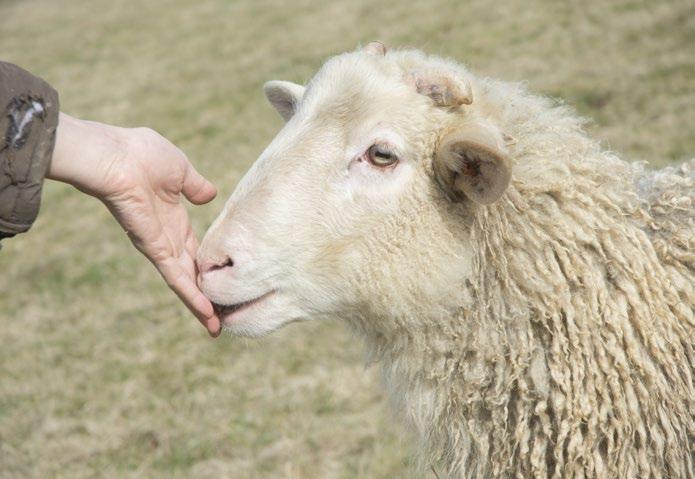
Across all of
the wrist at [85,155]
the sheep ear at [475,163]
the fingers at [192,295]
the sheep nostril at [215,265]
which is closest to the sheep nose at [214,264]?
the sheep nostril at [215,265]

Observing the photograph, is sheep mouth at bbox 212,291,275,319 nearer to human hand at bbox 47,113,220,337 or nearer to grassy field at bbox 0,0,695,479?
human hand at bbox 47,113,220,337

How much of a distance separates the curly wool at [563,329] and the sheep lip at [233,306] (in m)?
0.36

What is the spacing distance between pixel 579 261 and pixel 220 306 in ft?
3.56

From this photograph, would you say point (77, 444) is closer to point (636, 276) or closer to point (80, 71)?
point (636, 276)

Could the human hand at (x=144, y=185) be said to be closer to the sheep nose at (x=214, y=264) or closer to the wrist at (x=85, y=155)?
the wrist at (x=85, y=155)

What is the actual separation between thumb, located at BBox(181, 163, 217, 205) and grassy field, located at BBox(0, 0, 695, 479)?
123cm

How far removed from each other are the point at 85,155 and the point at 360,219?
84 cm

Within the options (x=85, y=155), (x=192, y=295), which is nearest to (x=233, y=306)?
(x=192, y=295)

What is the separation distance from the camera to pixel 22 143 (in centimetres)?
221

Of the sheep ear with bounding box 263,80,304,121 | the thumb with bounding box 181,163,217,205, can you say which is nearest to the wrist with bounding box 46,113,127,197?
the thumb with bounding box 181,163,217,205

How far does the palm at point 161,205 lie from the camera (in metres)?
2.55

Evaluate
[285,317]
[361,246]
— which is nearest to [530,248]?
[361,246]

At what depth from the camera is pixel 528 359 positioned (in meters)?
2.37

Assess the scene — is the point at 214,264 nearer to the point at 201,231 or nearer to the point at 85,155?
the point at 85,155
